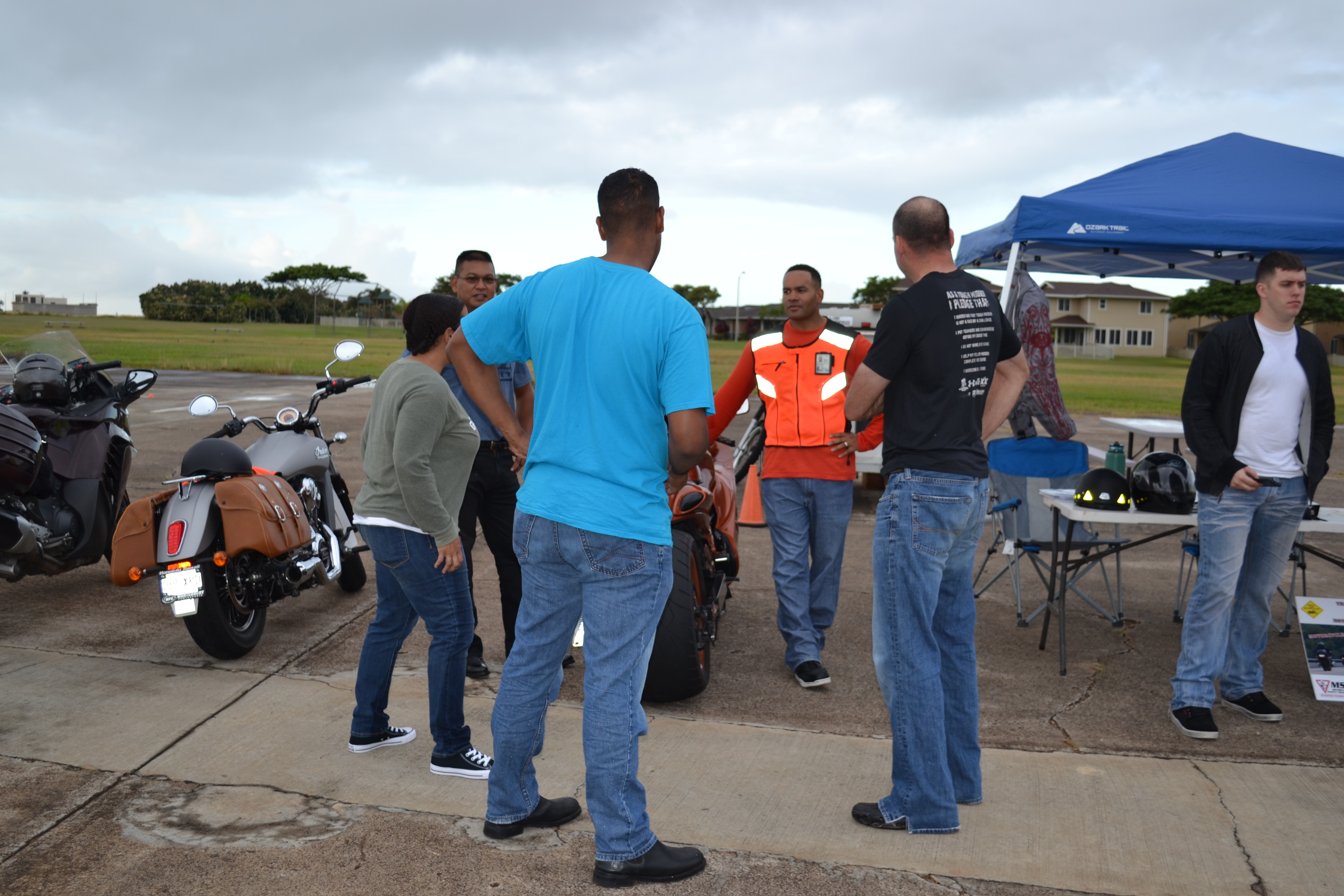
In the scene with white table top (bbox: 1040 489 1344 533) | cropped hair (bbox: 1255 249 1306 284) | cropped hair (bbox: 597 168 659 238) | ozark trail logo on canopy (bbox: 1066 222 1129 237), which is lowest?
white table top (bbox: 1040 489 1344 533)

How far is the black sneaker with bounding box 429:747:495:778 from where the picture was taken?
357 cm

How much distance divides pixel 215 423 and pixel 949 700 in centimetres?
1325

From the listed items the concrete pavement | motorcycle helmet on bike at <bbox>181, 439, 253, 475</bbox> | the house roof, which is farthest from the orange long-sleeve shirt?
the house roof

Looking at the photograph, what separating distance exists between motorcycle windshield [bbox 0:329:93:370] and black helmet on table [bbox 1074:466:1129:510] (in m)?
5.60

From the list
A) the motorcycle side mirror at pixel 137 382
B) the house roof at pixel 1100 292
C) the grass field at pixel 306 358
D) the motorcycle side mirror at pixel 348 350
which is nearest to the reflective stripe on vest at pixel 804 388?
the motorcycle side mirror at pixel 348 350

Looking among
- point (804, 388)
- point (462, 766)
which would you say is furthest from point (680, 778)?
point (804, 388)

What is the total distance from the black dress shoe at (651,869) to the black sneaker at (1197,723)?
242 centimetres

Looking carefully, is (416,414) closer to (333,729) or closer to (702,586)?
(333,729)

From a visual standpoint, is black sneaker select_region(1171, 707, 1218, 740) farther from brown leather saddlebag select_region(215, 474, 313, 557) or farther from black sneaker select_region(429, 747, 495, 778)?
brown leather saddlebag select_region(215, 474, 313, 557)

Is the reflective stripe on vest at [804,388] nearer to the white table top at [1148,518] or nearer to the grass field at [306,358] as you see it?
the white table top at [1148,518]

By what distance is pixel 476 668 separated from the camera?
470 cm

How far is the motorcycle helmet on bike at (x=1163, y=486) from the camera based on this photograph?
495cm

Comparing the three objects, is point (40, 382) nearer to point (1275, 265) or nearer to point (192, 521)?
point (192, 521)

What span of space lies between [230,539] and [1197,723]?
13.9 feet
